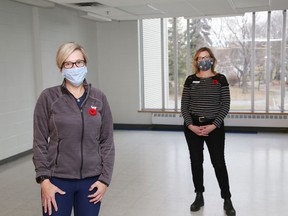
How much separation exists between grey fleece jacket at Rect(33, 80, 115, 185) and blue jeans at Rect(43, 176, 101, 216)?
37 mm

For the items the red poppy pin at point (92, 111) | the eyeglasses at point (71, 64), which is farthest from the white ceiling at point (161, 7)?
the red poppy pin at point (92, 111)

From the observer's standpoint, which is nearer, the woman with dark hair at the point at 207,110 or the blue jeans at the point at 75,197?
the blue jeans at the point at 75,197

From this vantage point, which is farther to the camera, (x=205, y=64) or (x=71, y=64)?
(x=205, y=64)

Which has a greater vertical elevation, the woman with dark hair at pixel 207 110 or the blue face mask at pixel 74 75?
the blue face mask at pixel 74 75

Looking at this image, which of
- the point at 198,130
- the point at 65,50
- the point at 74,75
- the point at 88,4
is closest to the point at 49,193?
the point at 74,75

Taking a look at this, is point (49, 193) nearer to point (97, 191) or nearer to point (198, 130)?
point (97, 191)

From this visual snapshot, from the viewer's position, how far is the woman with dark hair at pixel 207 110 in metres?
3.40

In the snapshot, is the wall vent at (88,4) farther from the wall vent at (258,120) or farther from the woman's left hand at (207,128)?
the wall vent at (258,120)

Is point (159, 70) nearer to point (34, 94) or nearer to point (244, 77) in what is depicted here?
point (244, 77)

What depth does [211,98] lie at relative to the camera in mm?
3398

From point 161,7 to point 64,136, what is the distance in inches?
191

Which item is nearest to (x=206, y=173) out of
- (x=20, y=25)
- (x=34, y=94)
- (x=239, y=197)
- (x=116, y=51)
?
(x=239, y=197)

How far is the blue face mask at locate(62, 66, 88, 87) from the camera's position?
192 cm

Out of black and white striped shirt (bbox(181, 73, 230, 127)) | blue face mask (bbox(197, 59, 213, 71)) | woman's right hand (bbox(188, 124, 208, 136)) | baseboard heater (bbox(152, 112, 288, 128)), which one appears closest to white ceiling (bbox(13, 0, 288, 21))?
baseboard heater (bbox(152, 112, 288, 128))
